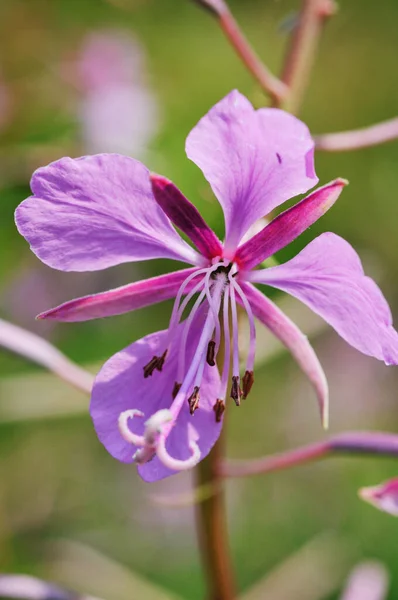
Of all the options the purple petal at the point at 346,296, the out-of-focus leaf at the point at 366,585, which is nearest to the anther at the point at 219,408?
the purple petal at the point at 346,296

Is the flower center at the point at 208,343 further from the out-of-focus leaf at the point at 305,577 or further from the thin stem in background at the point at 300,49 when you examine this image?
the out-of-focus leaf at the point at 305,577

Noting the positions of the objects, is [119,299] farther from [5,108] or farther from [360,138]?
[5,108]

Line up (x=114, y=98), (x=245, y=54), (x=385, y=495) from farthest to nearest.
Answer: (x=114, y=98), (x=245, y=54), (x=385, y=495)

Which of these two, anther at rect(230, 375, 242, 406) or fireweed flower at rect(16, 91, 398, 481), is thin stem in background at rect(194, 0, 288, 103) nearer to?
fireweed flower at rect(16, 91, 398, 481)

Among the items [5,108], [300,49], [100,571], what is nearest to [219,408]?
[300,49]

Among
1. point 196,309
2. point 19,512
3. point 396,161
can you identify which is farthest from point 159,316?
point 196,309
